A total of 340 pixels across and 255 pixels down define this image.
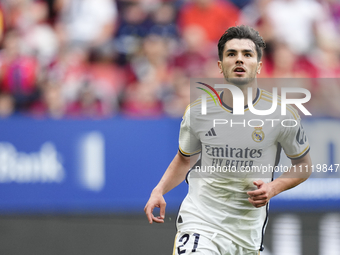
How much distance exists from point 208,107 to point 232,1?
6593mm

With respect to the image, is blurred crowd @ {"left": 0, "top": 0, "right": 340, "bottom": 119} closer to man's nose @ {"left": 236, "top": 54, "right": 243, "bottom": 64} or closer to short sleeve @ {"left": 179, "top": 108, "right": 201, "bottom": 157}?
short sleeve @ {"left": 179, "top": 108, "right": 201, "bottom": 157}

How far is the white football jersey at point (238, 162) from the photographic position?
11.5ft

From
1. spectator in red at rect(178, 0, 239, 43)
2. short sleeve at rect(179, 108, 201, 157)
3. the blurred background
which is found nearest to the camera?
short sleeve at rect(179, 108, 201, 157)

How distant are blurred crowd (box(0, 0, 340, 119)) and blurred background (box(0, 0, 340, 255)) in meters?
0.02

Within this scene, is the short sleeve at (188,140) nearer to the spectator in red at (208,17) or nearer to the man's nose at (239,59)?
the man's nose at (239,59)

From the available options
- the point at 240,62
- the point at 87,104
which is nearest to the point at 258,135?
the point at 240,62

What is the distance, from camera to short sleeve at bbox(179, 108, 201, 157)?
12.3ft

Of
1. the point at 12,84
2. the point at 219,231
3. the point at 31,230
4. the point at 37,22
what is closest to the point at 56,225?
the point at 31,230

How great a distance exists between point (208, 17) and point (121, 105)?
224 cm

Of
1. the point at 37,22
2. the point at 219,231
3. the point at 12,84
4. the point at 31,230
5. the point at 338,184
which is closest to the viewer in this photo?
the point at 219,231

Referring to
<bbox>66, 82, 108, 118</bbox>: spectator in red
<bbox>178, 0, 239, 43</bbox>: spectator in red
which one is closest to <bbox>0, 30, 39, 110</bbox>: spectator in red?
<bbox>66, 82, 108, 118</bbox>: spectator in red

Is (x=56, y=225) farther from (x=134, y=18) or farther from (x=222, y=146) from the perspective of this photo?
(x=222, y=146)

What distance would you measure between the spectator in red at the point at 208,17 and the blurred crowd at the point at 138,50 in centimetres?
2

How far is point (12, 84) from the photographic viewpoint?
9.09m
